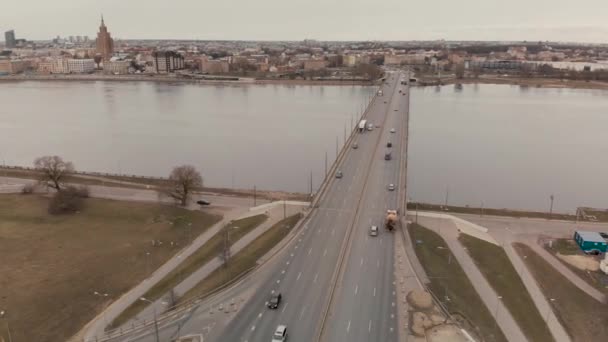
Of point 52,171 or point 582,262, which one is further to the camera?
point 52,171

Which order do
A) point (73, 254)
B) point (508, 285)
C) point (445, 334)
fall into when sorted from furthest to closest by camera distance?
point (73, 254) → point (508, 285) → point (445, 334)

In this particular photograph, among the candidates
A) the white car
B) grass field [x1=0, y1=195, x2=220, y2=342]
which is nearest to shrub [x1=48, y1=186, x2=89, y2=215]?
grass field [x1=0, y1=195, x2=220, y2=342]

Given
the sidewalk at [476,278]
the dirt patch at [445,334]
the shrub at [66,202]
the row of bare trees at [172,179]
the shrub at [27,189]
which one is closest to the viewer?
the dirt patch at [445,334]

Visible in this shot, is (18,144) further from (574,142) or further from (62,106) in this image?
(574,142)

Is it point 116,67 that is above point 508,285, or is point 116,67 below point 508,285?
above

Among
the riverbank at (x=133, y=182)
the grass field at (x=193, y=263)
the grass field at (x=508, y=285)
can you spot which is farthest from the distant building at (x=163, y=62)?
the grass field at (x=508, y=285)

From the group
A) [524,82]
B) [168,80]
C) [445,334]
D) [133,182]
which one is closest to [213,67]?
[168,80]

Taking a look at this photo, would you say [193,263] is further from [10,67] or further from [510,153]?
[10,67]

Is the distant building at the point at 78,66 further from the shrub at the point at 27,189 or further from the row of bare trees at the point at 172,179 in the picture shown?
the shrub at the point at 27,189

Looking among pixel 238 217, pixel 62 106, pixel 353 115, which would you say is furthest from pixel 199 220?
pixel 62 106
